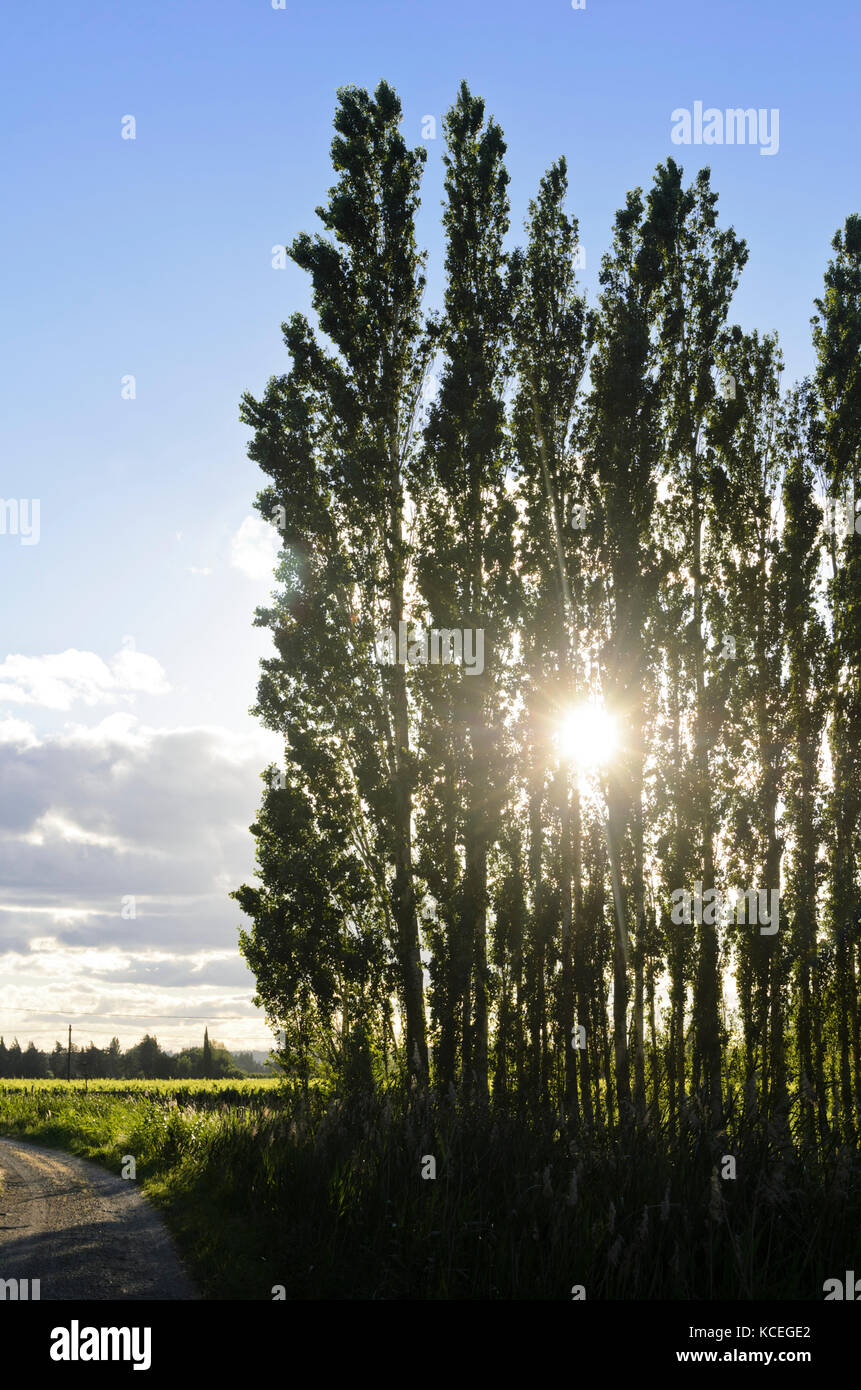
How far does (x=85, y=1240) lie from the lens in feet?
31.5

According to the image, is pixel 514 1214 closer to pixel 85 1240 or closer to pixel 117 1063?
pixel 85 1240

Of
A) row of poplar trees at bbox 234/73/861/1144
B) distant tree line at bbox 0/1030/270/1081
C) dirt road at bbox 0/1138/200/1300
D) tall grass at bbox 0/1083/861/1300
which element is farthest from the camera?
distant tree line at bbox 0/1030/270/1081

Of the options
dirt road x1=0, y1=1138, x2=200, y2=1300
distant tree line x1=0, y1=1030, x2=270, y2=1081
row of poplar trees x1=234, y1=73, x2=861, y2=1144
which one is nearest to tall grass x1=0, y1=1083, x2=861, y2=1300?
dirt road x1=0, y1=1138, x2=200, y2=1300

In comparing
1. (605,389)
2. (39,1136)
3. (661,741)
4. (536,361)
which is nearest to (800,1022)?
(661,741)

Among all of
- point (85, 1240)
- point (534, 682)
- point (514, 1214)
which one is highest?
point (534, 682)

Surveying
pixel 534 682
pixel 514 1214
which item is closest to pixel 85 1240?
pixel 514 1214

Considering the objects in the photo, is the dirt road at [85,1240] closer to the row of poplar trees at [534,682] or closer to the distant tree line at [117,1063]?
the row of poplar trees at [534,682]

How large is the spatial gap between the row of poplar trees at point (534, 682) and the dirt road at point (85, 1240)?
5405 mm

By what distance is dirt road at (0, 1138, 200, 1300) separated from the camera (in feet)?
25.3

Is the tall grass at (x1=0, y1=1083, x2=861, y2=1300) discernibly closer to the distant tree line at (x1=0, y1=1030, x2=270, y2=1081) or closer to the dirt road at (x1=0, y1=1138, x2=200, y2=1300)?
the dirt road at (x1=0, y1=1138, x2=200, y2=1300)

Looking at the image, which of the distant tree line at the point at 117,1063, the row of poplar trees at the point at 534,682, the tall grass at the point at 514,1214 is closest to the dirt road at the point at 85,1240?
the tall grass at the point at 514,1214

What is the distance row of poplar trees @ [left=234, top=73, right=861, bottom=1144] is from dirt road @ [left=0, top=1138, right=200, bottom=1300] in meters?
5.40

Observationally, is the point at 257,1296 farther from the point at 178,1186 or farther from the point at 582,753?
the point at 582,753

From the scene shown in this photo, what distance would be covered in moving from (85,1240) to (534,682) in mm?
12503
